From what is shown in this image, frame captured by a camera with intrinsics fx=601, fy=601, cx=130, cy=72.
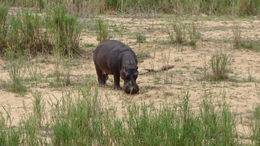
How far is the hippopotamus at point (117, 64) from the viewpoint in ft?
25.0

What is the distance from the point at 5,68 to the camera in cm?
916

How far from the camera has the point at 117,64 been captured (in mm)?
7824

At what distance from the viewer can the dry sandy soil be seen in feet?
23.5

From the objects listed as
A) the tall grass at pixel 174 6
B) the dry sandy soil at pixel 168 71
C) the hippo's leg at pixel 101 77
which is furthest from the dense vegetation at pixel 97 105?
the hippo's leg at pixel 101 77

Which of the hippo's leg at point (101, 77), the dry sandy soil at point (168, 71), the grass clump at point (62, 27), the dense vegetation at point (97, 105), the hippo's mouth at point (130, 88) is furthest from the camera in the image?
the grass clump at point (62, 27)

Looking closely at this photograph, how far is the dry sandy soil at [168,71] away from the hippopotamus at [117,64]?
159 mm

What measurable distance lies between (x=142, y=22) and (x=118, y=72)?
543cm

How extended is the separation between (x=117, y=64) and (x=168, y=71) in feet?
4.91

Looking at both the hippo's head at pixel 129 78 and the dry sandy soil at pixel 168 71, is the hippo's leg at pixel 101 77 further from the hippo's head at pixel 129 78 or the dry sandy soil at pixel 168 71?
the hippo's head at pixel 129 78

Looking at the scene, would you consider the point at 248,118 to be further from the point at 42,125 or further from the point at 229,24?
the point at 229,24

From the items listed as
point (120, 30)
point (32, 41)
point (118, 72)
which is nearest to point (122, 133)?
point (118, 72)

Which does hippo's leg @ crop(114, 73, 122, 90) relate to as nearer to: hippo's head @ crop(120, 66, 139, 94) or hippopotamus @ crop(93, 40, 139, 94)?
hippopotamus @ crop(93, 40, 139, 94)

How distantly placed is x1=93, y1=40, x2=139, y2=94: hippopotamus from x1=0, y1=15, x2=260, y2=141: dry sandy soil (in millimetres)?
159

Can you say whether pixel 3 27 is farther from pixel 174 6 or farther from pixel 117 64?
pixel 174 6
